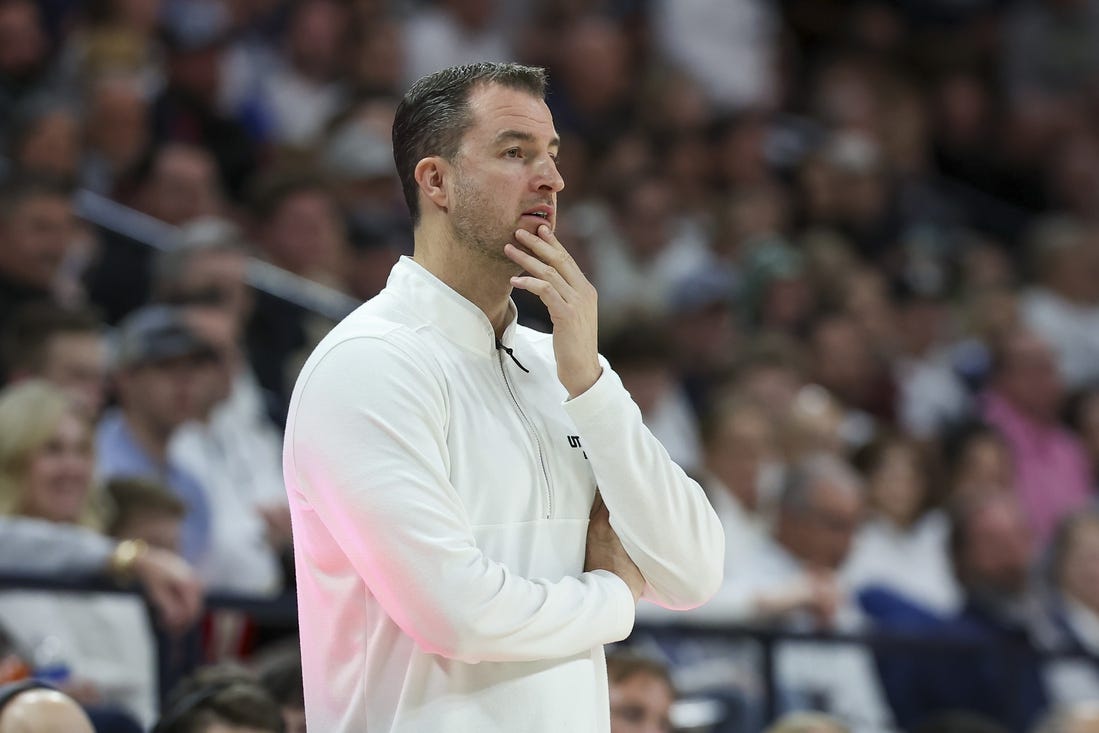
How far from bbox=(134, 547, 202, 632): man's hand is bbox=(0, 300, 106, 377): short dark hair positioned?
1454mm

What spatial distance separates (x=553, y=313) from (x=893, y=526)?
4.48 metres

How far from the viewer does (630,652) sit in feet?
14.4

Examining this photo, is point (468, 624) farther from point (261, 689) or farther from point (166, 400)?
point (166, 400)

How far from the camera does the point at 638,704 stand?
4.25m

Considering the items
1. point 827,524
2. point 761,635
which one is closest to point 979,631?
point 827,524

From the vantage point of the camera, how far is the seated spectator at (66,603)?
4270 millimetres

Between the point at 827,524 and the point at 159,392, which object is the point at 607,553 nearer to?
the point at 159,392

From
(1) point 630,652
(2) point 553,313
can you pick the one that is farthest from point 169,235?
(2) point 553,313

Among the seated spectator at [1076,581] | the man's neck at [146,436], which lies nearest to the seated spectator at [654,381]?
the seated spectator at [1076,581]

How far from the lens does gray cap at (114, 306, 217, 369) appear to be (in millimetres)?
5508

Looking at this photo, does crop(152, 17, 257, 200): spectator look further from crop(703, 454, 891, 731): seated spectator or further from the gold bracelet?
the gold bracelet

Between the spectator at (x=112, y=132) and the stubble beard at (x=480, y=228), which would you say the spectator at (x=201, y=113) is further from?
the stubble beard at (x=480, y=228)

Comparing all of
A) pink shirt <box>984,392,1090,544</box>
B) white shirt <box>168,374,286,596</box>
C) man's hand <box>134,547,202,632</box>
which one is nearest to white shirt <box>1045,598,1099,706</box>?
pink shirt <box>984,392,1090,544</box>

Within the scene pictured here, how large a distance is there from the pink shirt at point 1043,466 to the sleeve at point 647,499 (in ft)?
18.6
